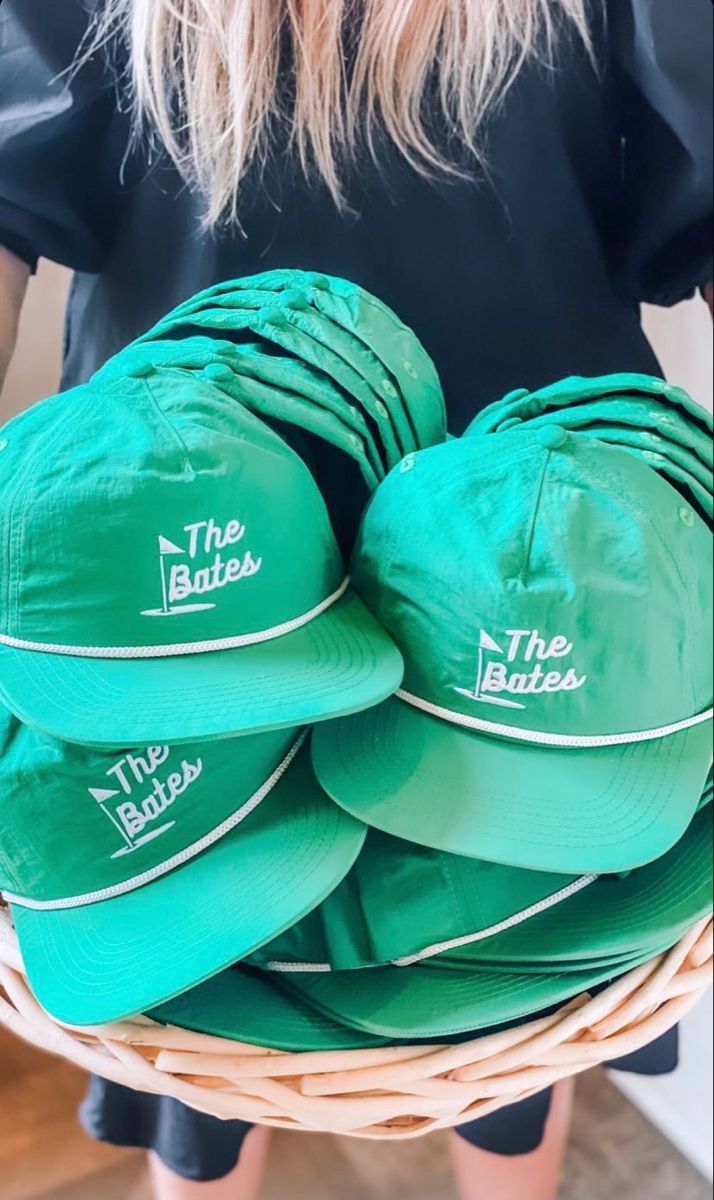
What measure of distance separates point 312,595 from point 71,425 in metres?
0.12

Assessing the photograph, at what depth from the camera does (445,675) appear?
1.33 feet

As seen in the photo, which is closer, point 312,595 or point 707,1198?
point 312,595

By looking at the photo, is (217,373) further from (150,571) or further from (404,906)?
(404,906)

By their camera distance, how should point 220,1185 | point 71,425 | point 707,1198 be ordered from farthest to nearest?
point 707,1198, point 220,1185, point 71,425

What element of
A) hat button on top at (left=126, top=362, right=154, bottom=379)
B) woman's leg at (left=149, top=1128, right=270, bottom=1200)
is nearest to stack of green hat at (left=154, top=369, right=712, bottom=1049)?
hat button on top at (left=126, top=362, right=154, bottom=379)

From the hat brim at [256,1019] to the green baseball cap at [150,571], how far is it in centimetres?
14

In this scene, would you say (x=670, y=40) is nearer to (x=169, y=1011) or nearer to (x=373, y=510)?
(x=373, y=510)

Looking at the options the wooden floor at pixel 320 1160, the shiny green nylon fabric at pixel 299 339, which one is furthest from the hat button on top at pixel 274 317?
the wooden floor at pixel 320 1160

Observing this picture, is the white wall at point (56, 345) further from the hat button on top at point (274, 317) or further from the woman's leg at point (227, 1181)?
the woman's leg at point (227, 1181)

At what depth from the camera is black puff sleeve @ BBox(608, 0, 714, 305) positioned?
44 centimetres

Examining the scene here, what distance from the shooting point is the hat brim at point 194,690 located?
34cm

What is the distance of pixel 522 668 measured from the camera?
0.40 meters

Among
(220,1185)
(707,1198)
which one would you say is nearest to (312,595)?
(220,1185)

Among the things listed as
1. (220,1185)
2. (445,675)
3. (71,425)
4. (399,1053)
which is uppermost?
(71,425)
